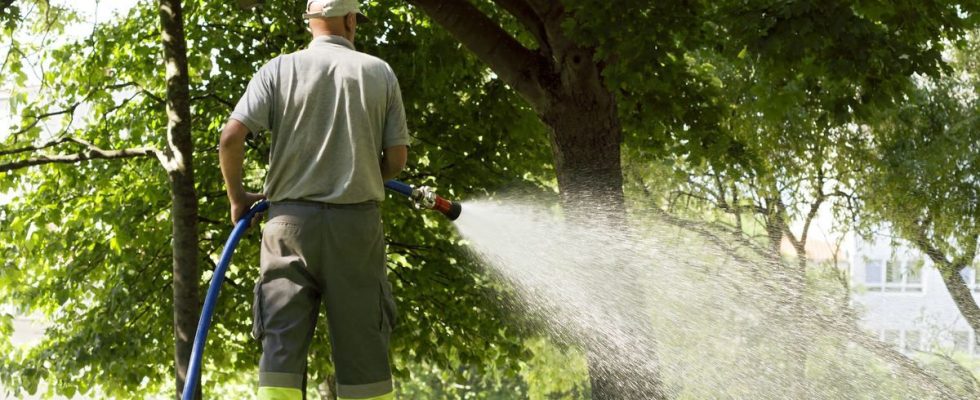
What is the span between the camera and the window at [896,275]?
18.0m

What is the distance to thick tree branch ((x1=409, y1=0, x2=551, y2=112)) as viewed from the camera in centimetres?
790

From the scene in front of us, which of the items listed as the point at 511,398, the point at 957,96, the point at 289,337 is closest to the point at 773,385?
the point at 957,96

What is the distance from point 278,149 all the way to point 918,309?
1877 cm

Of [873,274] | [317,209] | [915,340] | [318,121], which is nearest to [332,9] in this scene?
[318,121]

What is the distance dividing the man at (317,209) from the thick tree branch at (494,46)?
14.1ft

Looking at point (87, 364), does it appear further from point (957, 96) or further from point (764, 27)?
point (957, 96)

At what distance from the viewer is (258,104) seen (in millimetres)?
3568

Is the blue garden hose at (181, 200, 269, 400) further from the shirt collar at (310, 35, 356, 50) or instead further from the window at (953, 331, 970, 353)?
the window at (953, 331, 970, 353)

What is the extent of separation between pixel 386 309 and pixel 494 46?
4534mm

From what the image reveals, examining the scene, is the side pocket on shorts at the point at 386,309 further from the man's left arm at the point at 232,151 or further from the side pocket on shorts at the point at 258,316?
the man's left arm at the point at 232,151

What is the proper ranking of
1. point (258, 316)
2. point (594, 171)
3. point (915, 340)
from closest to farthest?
point (258, 316) < point (594, 171) < point (915, 340)

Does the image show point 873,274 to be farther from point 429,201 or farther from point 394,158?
point 394,158

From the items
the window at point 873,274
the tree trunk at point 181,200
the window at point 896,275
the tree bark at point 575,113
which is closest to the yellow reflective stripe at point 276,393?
the tree trunk at point 181,200

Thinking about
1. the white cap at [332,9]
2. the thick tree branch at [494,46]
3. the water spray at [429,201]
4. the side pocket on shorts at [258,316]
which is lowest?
the side pocket on shorts at [258,316]
